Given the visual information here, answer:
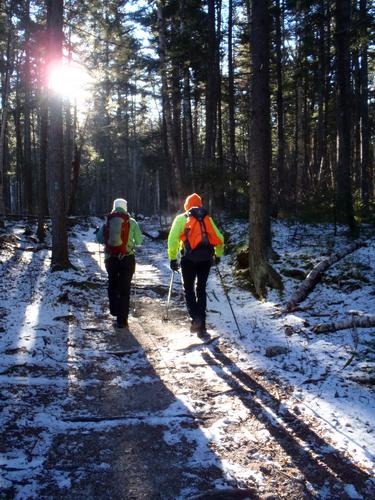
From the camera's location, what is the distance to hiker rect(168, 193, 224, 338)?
21.0 feet

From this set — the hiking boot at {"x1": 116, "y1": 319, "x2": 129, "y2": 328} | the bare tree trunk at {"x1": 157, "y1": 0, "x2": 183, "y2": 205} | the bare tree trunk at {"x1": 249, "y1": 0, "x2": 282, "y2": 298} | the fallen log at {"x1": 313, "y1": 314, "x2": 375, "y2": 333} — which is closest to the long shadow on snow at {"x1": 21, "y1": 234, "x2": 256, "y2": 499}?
the hiking boot at {"x1": 116, "y1": 319, "x2": 129, "y2": 328}

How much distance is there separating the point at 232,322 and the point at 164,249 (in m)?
10.8

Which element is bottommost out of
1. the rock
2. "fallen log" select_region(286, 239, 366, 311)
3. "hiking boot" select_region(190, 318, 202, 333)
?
the rock

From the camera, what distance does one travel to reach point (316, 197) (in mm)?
13539

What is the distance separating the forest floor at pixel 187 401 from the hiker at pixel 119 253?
455mm

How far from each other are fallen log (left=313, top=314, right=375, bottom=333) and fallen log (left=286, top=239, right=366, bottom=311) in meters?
1.16

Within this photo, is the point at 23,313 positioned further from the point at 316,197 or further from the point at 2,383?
the point at 316,197

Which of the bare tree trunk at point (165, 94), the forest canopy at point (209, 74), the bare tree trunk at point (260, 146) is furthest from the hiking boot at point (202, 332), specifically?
the bare tree trunk at point (165, 94)

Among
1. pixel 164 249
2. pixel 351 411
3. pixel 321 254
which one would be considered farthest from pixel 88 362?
pixel 164 249

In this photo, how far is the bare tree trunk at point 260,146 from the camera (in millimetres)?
8875

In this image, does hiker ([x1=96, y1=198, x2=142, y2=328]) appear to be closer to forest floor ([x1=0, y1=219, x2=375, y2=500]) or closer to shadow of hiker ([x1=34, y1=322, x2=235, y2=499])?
forest floor ([x1=0, y1=219, x2=375, y2=500])

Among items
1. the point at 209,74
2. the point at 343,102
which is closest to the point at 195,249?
the point at 343,102

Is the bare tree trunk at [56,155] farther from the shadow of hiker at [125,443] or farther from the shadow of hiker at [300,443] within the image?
the shadow of hiker at [300,443]

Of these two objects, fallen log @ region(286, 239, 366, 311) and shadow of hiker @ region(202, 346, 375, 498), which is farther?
fallen log @ region(286, 239, 366, 311)
